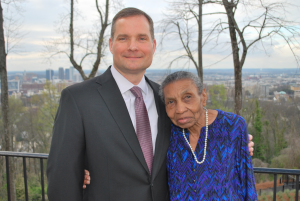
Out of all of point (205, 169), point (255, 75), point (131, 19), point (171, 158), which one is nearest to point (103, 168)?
point (171, 158)

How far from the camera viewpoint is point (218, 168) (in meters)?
1.48

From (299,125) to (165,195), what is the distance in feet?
82.0

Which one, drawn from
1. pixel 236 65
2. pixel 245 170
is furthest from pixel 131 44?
pixel 236 65

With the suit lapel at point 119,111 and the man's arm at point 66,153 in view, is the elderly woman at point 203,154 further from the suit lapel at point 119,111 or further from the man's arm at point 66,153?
the man's arm at point 66,153

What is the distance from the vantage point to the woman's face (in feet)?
4.94

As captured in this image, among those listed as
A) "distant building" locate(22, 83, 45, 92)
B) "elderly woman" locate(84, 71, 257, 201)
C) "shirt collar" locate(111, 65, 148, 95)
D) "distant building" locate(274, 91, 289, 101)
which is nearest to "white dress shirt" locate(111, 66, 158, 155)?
"shirt collar" locate(111, 65, 148, 95)

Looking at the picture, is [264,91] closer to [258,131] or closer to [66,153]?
[258,131]

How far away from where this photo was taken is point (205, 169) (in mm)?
1487

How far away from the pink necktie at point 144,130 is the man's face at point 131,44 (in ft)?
0.79

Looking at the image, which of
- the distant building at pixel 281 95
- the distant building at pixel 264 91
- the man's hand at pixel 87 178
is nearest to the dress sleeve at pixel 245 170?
the man's hand at pixel 87 178

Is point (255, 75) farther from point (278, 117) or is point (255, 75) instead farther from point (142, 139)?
point (142, 139)

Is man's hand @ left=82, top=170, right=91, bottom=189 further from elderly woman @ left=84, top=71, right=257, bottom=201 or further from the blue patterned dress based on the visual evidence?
the blue patterned dress

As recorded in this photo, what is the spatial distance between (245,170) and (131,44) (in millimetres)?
1098

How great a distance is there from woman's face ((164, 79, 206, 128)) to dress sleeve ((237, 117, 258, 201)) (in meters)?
0.32
